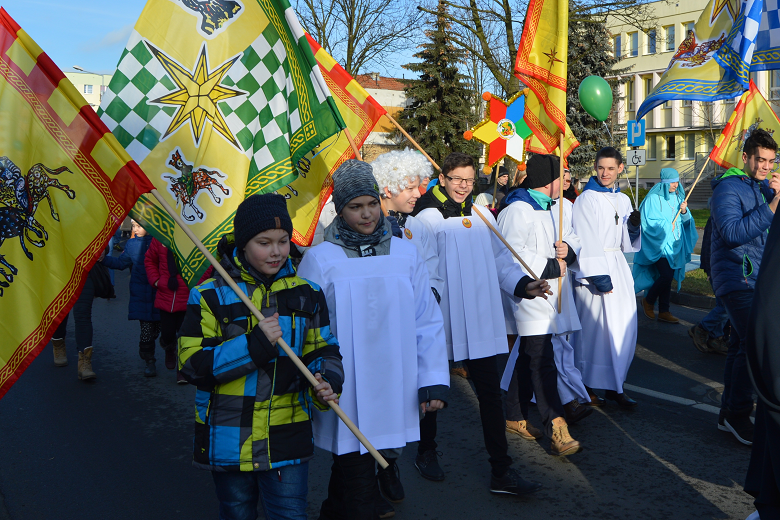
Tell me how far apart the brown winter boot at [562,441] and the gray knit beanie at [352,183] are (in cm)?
229

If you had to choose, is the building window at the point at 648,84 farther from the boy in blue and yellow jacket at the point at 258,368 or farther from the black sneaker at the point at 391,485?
the boy in blue and yellow jacket at the point at 258,368

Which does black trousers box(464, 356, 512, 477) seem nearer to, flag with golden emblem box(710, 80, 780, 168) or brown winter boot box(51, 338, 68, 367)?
flag with golden emblem box(710, 80, 780, 168)

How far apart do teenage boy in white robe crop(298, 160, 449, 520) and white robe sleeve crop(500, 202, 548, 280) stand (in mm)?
1710

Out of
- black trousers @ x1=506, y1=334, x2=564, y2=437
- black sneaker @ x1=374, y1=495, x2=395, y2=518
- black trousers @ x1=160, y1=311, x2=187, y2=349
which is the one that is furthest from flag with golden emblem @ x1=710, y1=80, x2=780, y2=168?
black trousers @ x1=160, y1=311, x2=187, y2=349

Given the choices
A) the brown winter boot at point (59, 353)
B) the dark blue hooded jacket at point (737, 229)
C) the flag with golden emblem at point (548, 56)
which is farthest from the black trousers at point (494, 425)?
the brown winter boot at point (59, 353)

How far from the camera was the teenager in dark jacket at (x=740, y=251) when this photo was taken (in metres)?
4.61

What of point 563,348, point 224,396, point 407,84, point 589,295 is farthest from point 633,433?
point 407,84

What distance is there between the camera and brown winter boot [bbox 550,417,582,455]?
14.9ft

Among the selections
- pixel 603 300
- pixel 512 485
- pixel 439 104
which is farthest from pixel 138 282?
pixel 439 104

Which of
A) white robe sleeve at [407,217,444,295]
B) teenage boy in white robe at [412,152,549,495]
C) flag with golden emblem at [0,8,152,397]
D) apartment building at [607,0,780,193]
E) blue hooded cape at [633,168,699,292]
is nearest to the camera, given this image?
flag with golden emblem at [0,8,152,397]

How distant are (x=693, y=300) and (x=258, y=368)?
8.73 metres

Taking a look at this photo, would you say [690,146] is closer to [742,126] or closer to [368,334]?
[742,126]

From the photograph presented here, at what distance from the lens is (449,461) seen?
4.61 meters

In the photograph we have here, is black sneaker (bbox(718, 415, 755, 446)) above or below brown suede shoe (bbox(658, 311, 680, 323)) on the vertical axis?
below
